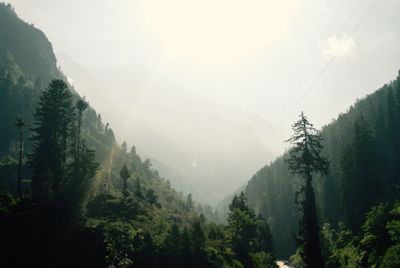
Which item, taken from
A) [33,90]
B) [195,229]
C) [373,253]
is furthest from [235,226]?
[33,90]

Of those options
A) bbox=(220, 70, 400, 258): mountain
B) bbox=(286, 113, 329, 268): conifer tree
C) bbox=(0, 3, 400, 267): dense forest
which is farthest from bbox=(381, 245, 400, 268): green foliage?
bbox=(220, 70, 400, 258): mountain

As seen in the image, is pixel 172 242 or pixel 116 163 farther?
pixel 116 163

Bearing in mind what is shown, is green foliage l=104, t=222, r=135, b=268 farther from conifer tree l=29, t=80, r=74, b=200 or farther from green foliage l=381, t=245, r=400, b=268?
green foliage l=381, t=245, r=400, b=268

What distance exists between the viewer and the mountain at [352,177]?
77.5 meters

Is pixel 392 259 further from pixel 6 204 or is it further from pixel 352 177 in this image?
pixel 352 177

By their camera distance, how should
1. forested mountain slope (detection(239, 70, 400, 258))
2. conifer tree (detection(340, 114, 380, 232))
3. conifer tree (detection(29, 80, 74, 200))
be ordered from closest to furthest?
conifer tree (detection(29, 80, 74, 200))
conifer tree (detection(340, 114, 380, 232))
forested mountain slope (detection(239, 70, 400, 258))

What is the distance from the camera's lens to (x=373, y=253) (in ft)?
156

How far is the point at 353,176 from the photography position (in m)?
83.2

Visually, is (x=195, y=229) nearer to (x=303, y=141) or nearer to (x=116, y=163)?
(x=303, y=141)

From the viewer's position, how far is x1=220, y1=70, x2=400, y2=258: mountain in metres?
77.5

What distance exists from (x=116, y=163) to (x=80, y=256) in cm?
13789

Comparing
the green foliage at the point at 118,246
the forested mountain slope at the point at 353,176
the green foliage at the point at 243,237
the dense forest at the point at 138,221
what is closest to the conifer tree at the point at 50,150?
the dense forest at the point at 138,221

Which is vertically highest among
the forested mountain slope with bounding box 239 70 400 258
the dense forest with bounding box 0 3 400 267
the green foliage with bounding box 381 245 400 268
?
the forested mountain slope with bounding box 239 70 400 258

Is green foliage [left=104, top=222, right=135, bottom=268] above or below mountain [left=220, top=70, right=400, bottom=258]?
below
